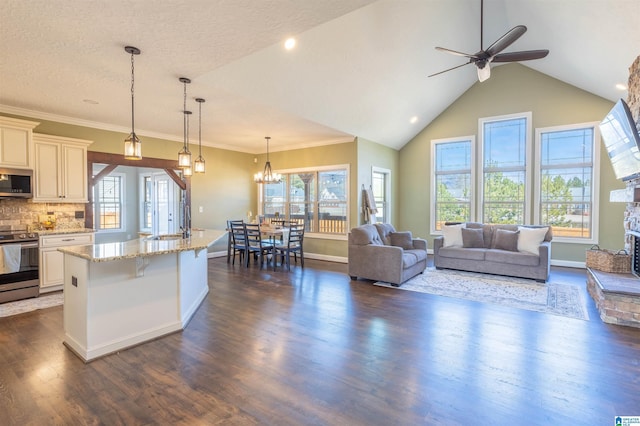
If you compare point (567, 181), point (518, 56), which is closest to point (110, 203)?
point (518, 56)

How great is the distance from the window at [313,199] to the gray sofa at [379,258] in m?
1.58

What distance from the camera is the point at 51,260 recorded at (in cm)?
473

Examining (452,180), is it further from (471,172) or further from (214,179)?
(214,179)

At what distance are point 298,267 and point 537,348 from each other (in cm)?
448

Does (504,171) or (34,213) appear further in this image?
(504,171)

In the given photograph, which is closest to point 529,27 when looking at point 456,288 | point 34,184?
point 456,288

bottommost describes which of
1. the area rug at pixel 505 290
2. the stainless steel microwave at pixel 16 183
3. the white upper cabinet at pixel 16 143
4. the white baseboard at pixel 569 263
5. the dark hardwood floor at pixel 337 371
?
the dark hardwood floor at pixel 337 371

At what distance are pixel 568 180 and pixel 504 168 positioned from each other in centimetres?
121

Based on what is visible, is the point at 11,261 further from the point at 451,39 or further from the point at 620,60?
the point at 620,60

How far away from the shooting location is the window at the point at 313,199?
24.4 feet

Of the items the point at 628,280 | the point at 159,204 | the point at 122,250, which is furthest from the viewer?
the point at 159,204

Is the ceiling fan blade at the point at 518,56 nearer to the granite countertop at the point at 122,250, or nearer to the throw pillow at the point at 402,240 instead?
the throw pillow at the point at 402,240

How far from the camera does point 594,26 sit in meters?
4.27

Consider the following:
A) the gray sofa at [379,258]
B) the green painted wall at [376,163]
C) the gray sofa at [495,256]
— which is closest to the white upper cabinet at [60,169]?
the gray sofa at [379,258]
